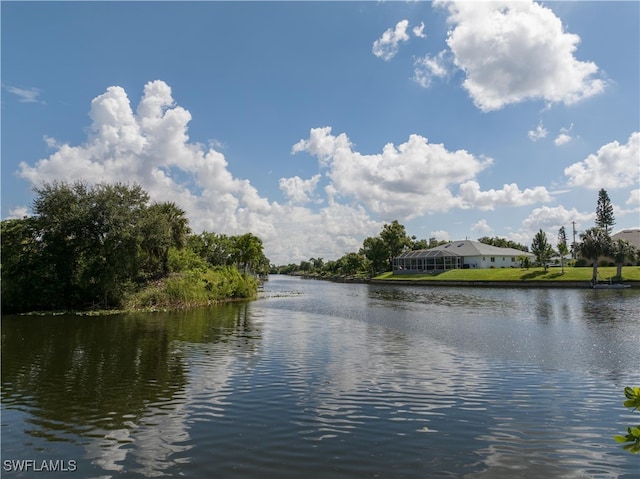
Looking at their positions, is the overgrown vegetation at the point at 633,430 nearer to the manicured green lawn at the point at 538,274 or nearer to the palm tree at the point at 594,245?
the palm tree at the point at 594,245

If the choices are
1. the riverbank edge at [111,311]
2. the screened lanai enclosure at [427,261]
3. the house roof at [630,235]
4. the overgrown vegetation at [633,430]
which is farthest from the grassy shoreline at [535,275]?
the overgrown vegetation at [633,430]

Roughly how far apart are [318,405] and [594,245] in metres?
68.7

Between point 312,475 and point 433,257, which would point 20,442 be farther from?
point 433,257

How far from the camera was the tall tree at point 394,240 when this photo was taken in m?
130

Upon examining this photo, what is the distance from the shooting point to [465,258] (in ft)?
355

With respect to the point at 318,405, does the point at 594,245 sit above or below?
above

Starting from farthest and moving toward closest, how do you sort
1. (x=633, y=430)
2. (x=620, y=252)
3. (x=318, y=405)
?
1. (x=620, y=252)
2. (x=318, y=405)
3. (x=633, y=430)

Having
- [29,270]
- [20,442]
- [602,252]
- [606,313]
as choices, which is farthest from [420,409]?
[602,252]

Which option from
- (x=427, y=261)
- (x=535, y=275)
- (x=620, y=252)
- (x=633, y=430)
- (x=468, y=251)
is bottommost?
(x=535, y=275)

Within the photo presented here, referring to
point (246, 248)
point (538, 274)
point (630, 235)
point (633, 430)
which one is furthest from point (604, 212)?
point (633, 430)

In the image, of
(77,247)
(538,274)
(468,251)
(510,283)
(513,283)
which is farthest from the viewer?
(468,251)

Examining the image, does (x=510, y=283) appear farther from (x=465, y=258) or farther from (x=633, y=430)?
(x=633, y=430)

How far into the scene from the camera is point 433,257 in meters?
111

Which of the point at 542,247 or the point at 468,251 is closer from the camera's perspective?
the point at 542,247
